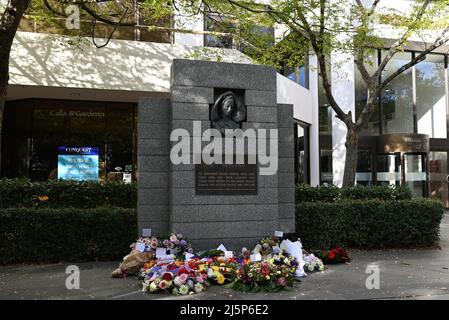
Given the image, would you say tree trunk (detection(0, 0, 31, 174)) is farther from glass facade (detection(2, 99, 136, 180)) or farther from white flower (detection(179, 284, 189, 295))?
glass facade (detection(2, 99, 136, 180))

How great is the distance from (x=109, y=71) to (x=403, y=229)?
390 inches

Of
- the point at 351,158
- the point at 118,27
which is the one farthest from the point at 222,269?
the point at 118,27

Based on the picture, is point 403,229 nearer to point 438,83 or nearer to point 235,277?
point 235,277

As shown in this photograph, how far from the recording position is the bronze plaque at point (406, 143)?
1966 cm

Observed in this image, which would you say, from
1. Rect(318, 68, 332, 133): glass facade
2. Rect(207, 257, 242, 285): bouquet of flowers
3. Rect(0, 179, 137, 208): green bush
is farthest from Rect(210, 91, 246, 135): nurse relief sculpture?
Rect(318, 68, 332, 133): glass facade

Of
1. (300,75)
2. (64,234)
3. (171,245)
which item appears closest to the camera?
(171,245)

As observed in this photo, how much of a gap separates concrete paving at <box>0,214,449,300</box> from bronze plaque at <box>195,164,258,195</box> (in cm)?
202

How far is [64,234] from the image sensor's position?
8.91 meters

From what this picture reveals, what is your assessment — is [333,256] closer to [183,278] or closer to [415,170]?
[183,278]

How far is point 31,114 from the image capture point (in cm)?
1666

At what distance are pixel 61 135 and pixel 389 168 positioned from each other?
45.8 ft

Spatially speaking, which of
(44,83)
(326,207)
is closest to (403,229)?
(326,207)

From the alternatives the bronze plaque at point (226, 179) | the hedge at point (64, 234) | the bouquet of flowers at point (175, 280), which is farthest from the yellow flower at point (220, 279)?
the hedge at point (64, 234)

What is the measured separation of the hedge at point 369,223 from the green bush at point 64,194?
4018 millimetres
